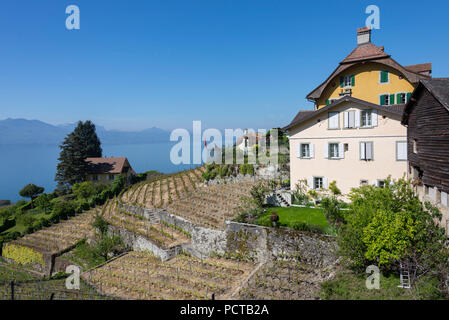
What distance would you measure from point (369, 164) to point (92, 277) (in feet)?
63.8

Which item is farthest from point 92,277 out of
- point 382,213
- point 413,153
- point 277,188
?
point 413,153

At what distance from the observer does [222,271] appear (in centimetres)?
1512

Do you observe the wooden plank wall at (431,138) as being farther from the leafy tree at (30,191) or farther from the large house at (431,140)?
the leafy tree at (30,191)

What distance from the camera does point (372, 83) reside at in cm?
2378

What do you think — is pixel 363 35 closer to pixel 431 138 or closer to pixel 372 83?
pixel 372 83

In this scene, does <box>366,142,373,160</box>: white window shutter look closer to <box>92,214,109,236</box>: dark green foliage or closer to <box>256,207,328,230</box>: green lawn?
<box>256,207,328,230</box>: green lawn

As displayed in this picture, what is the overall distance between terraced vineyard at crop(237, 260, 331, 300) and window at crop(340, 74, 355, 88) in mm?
17421

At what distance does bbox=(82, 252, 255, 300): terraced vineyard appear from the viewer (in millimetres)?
13335

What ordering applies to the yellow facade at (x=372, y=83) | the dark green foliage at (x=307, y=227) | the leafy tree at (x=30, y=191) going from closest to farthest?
1. the dark green foliage at (x=307, y=227)
2. the yellow facade at (x=372, y=83)
3. the leafy tree at (x=30, y=191)

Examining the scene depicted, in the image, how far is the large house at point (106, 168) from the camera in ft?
164

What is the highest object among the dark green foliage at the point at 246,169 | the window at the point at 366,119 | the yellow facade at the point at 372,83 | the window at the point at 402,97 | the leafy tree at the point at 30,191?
the yellow facade at the point at 372,83

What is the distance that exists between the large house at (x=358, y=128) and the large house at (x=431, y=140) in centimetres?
221

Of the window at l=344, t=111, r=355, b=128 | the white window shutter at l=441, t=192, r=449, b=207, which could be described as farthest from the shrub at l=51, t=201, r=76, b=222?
the white window shutter at l=441, t=192, r=449, b=207

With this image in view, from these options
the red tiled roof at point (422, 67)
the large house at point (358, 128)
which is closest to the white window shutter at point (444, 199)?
the large house at point (358, 128)
